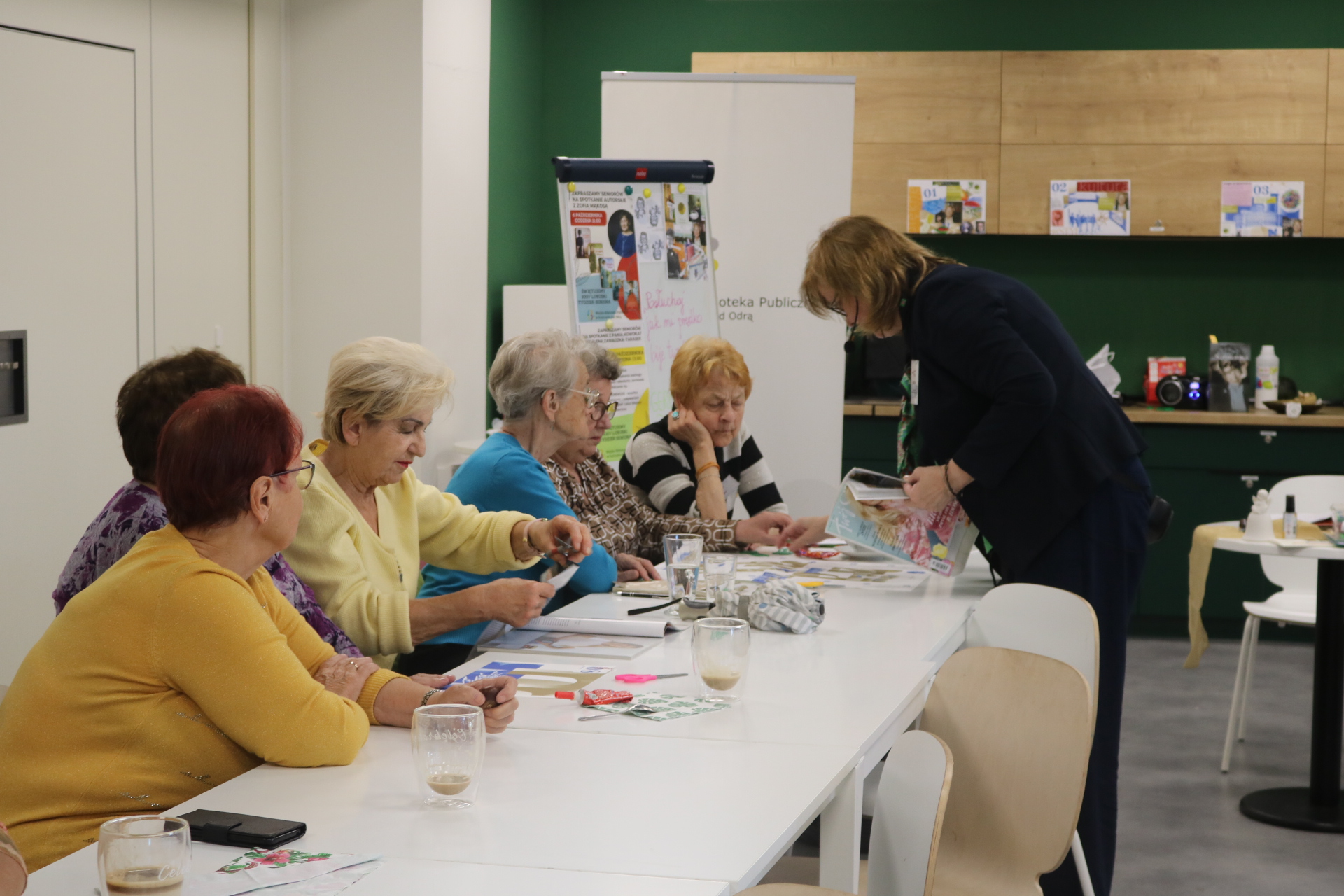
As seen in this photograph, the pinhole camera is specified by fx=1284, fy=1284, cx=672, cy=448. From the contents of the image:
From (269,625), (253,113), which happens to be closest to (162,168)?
(253,113)

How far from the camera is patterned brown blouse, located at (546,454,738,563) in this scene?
336 cm

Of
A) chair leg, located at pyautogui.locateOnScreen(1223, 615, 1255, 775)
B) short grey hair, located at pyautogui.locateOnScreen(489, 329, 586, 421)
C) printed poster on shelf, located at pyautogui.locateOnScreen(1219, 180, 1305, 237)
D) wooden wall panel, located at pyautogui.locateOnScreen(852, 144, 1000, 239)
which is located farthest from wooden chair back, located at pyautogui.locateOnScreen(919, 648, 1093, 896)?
printed poster on shelf, located at pyautogui.locateOnScreen(1219, 180, 1305, 237)

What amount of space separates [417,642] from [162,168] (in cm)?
248

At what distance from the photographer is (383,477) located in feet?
8.10

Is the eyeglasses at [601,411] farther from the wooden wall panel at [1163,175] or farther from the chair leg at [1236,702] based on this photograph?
the wooden wall panel at [1163,175]

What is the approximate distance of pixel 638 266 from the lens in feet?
15.1

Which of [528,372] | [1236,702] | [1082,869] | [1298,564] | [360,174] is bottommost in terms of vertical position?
[1236,702]

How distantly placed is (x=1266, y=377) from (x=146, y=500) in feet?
18.8

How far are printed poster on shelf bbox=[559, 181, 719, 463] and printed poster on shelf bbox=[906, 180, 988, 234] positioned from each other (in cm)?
198

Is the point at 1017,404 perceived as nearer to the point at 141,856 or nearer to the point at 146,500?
the point at 146,500

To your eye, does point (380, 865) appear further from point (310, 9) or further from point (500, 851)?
point (310, 9)

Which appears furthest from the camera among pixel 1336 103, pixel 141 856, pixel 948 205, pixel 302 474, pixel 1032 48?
pixel 1032 48

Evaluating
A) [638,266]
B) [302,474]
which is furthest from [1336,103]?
[302,474]

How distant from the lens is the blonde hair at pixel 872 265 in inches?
112
